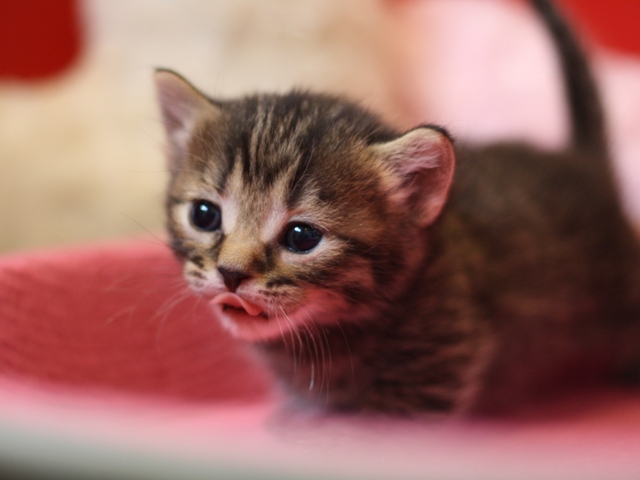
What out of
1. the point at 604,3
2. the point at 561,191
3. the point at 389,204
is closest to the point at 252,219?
the point at 389,204

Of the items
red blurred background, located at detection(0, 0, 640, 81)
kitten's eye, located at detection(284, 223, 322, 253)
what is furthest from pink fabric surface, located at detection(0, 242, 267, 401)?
red blurred background, located at detection(0, 0, 640, 81)

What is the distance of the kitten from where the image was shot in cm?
92

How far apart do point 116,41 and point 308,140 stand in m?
1.22

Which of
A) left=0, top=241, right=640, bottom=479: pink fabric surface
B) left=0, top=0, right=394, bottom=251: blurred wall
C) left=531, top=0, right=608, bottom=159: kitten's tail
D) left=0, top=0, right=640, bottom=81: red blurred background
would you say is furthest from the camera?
left=0, top=0, right=640, bottom=81: red blurred background

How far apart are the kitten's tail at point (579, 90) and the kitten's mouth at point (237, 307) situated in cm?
108

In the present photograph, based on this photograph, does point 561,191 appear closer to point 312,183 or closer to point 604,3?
point 312,183

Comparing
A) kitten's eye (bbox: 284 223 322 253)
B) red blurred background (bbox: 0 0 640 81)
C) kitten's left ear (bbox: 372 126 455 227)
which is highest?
red blurred background (bbox: 0 0 640 81)

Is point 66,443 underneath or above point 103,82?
underneath

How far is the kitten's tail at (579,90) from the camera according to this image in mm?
1562

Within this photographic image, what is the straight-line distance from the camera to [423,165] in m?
0.97

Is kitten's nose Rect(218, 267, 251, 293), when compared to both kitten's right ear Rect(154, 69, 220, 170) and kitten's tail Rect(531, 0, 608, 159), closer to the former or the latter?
kitten's right ear Rect(154, 69, 220, 170)

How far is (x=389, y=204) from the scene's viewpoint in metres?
1.00

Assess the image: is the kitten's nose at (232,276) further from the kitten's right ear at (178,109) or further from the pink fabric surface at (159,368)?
the kitten's right ear at (178,109)

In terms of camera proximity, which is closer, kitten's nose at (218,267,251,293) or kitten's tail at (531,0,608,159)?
kitten's nose at (218,267,251,293)
